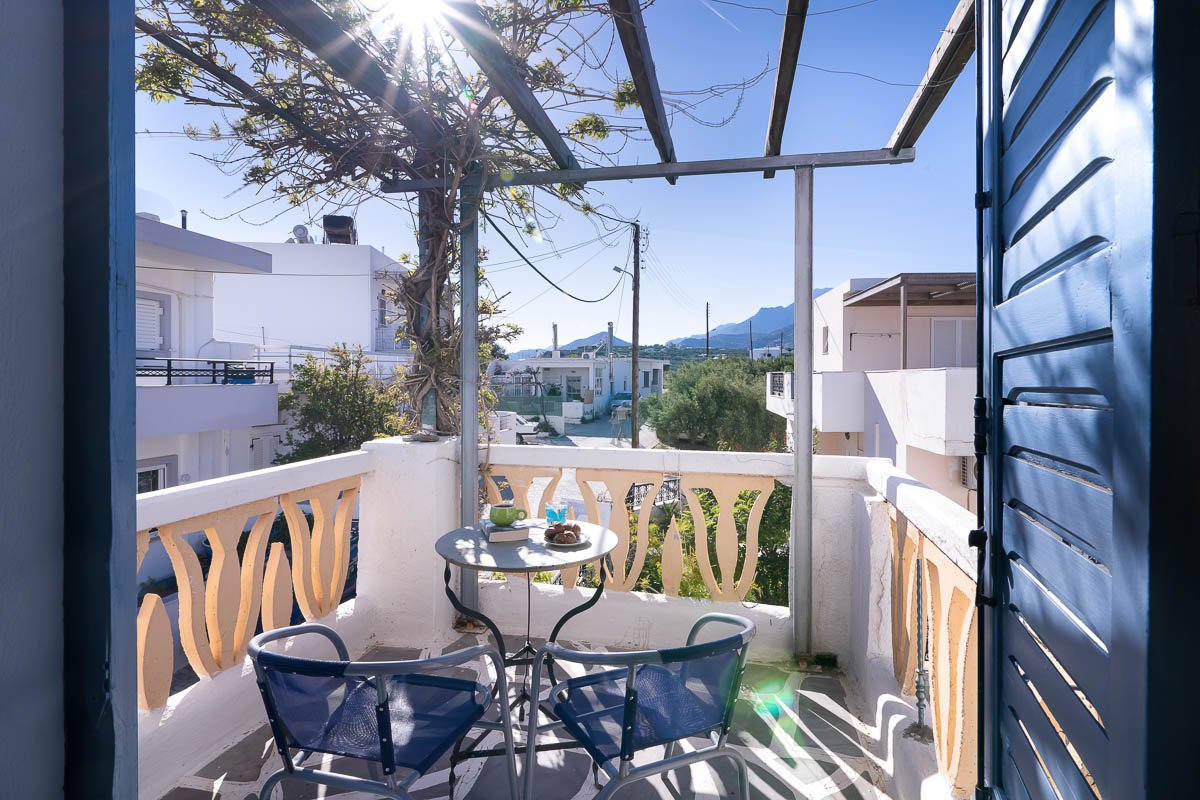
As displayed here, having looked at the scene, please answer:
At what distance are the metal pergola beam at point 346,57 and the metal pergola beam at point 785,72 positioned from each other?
1.51 meters

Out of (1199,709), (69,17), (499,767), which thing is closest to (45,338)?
(69,17)

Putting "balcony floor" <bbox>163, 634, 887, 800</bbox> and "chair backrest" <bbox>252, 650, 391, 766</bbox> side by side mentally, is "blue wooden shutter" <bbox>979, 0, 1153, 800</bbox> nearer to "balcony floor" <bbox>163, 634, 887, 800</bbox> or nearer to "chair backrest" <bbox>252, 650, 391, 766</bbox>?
"balcony floor" <bbox>163, 634, 887, 800</bbox>

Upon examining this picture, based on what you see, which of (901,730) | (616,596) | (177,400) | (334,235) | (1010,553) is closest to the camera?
(1010,553)

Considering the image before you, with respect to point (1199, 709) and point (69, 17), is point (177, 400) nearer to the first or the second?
point (69, 17)

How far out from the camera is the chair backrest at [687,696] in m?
1.46

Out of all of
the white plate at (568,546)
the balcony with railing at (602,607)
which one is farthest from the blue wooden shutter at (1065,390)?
the white plate at (568,546)

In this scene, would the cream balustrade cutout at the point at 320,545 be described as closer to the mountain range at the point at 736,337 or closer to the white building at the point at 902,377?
the mountain range at the point at 736,337

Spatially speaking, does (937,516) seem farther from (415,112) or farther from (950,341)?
(950,341)

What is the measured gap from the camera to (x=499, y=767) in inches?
83.7

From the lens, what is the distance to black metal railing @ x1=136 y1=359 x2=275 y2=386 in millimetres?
7887

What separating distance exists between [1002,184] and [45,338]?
1365 millimetres

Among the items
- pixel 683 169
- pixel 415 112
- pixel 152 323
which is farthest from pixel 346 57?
pixel 152 323

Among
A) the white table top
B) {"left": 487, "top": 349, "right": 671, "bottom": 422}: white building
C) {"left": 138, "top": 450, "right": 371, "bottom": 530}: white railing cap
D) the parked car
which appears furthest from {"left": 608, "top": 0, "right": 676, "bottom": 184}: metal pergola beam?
the parked car

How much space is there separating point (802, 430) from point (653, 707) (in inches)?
60.9
